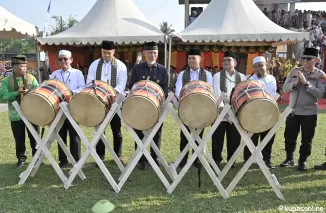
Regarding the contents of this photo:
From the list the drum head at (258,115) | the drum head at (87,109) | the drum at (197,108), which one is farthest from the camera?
the drum head at (87,109)

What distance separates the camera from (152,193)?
3.71 meters

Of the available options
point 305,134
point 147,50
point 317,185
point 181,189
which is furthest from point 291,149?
point 147,50

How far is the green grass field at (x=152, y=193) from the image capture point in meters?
3.35

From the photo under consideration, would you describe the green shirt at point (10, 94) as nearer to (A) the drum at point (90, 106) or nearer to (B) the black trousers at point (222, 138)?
(A) the drum at point (90, 106)

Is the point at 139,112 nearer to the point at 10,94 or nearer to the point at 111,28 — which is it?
the point at 10,94

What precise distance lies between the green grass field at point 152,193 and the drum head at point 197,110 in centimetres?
84

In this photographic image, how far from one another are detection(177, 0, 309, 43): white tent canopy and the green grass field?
528cm

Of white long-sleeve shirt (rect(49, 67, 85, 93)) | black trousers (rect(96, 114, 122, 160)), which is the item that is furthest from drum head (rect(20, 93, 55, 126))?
black trousers (rect(96, 114, 122, 160))

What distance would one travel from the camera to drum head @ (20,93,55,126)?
11.8 ft

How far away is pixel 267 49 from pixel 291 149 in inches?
290

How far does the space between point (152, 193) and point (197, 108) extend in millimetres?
1108

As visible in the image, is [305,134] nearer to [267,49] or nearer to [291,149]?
[291,149]

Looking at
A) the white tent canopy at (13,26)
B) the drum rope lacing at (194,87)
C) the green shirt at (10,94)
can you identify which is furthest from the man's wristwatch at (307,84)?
the white tent canopy at (13,26)

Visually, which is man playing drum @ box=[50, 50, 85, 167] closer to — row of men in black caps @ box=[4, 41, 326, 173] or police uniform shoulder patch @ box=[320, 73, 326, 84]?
row of men in black caps @ box=[4, 41, 326, 173]
